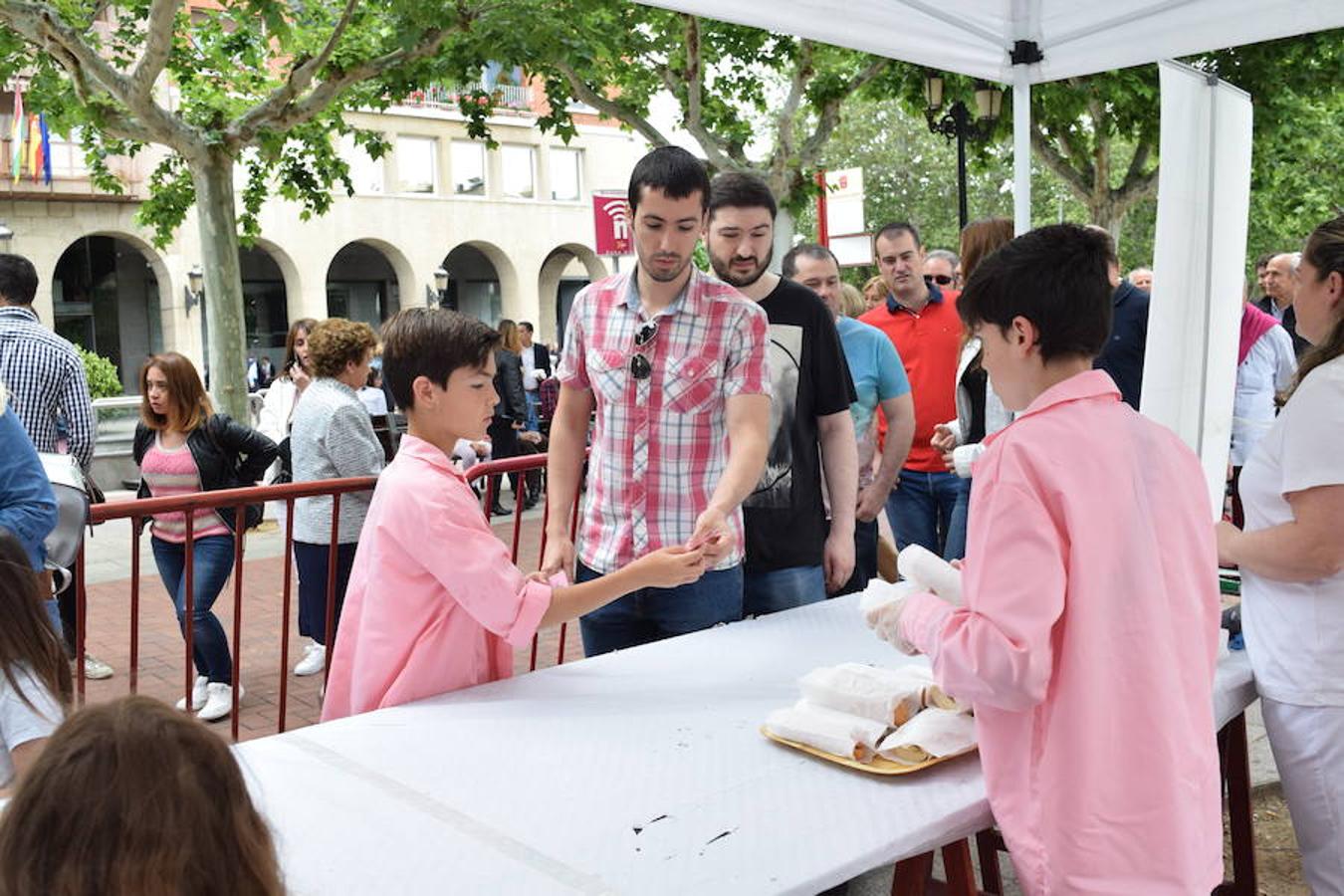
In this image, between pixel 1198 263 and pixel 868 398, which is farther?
pixel 868 398

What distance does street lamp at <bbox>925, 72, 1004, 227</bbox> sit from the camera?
514 inches

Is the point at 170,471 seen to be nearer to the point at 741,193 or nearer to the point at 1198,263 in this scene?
the point at 741,193

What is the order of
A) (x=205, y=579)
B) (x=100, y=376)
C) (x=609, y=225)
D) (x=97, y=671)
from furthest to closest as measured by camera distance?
1. (x=100, y=376)
2. (x=609, y=225)
3. (x=97, y=671)
4. (x=205, y=579)

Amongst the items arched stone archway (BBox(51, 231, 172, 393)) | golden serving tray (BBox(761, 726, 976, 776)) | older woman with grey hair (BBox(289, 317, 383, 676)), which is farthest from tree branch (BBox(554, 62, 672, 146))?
arched stone archway (BBox(51, 231, 172, 393))

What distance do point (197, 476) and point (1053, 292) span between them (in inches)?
187

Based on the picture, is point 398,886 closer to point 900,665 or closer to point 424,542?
point 424,542

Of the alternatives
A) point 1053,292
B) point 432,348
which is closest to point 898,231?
point 432,348

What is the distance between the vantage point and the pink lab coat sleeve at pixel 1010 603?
1.75 m

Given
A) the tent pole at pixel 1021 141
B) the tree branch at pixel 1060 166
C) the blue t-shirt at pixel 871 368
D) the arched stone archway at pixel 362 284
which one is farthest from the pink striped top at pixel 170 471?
the arched stone archway at pixel 362 284

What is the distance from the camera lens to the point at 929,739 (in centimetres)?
210

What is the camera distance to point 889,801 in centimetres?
195

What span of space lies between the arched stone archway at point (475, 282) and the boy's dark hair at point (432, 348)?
34.3m

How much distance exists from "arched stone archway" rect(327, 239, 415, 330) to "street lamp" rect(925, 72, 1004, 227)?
23642 millimetres

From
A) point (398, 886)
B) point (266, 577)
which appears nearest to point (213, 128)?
point (266, 577)
